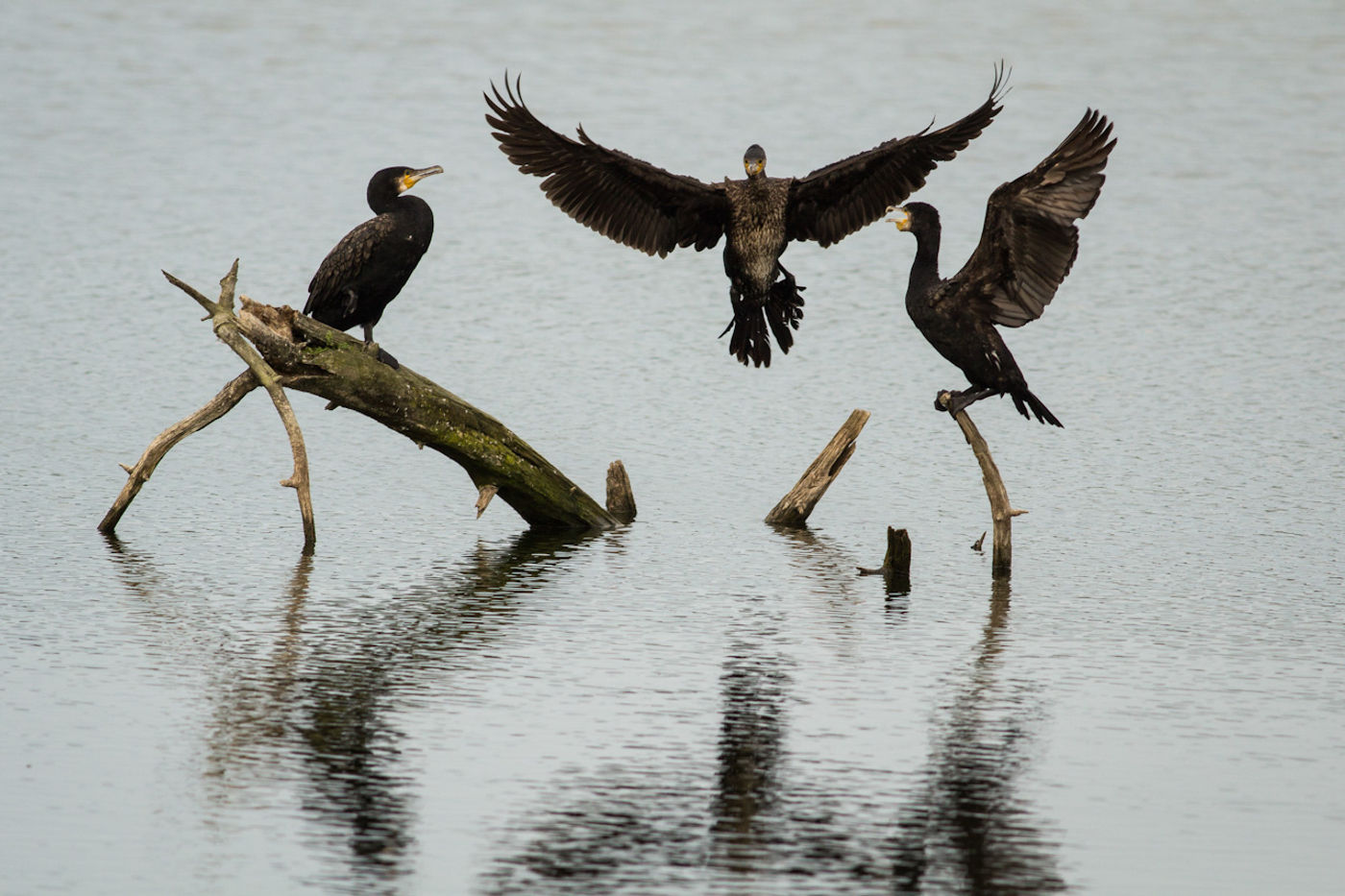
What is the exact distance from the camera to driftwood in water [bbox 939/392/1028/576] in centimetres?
1130

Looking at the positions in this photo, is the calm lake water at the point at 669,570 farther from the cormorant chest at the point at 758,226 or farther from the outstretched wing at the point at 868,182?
the outstretched wing at the point at 868,182

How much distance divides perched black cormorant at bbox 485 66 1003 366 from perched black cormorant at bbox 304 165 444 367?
669 mm

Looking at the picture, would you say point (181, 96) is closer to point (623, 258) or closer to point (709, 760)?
point (623, 258)

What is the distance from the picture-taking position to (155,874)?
7.08 meters

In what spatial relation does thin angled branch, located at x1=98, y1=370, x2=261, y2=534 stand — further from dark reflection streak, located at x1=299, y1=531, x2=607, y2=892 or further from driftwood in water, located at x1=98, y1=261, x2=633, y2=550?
dark reflection streak, located at x1=299, y1=531, x2=607, y2=892

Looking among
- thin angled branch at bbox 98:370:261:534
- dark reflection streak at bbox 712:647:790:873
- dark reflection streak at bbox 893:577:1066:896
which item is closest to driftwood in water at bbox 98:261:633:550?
thin angled branch at bbox 98:370:261:534

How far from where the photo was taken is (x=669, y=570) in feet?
39.8

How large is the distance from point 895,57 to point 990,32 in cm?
369

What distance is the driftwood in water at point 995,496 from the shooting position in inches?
445

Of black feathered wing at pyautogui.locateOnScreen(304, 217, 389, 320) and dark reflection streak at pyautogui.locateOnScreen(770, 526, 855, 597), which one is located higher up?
black feathered wing at pyautogui.locateOnScreen(304, 217, 389, 320)

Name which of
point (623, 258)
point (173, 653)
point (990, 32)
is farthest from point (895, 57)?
point (173, 653)

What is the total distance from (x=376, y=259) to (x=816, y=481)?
3.37 m

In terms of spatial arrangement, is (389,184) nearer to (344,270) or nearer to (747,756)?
(344,270)

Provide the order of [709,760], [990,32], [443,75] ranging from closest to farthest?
[709,760], [443,75], [990,32]
